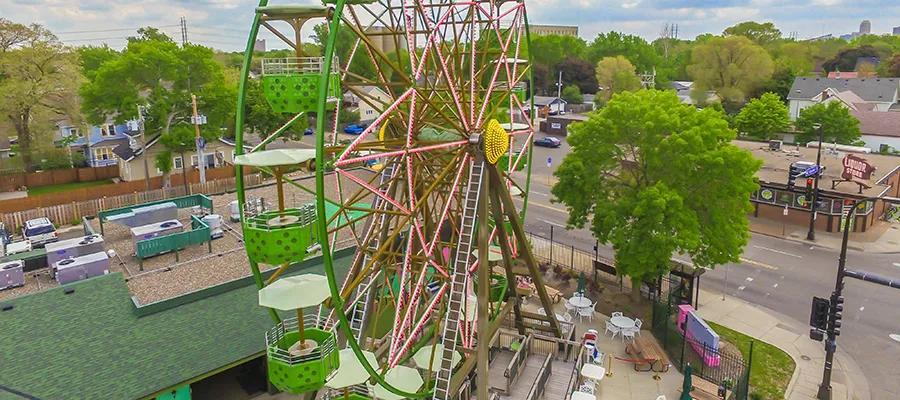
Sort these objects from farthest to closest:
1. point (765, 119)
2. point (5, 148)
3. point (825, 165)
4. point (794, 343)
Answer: point (765, 119)
point (5, 148)
point (825, 165)
point (794, 343)

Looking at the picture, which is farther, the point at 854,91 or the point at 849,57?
the point at 849,57

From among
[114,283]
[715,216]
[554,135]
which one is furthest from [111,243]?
[554,135]

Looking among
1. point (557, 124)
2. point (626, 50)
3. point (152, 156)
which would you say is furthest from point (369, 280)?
point (626, 50)

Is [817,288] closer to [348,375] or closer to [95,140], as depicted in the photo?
[348,375]

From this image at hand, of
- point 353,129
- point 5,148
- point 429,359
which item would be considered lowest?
point 429,359

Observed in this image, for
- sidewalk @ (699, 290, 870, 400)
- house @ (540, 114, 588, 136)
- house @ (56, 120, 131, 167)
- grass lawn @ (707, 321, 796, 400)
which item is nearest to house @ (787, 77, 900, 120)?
house @ (540, 114, 588, 136)

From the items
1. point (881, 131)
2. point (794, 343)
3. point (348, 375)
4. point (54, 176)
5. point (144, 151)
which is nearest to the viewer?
point (348, 375)

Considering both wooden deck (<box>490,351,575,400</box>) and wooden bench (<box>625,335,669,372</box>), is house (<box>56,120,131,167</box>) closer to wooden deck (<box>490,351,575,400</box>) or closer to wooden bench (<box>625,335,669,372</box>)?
wooden deck (<box>490,351,575,400</box>)

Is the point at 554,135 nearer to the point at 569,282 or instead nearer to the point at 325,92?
the point at 569,282

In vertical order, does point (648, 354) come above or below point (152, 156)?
below
